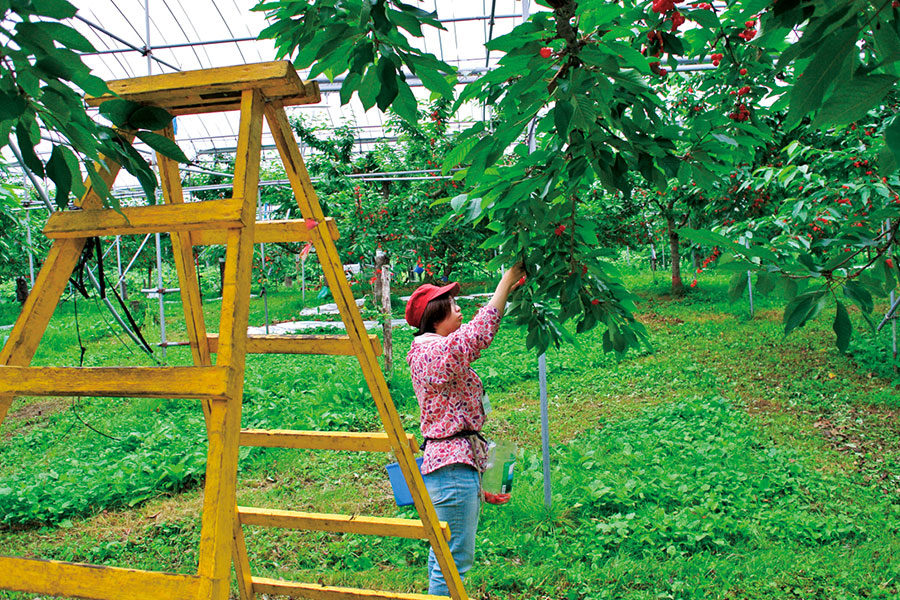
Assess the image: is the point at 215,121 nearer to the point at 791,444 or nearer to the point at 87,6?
the point at 87,6

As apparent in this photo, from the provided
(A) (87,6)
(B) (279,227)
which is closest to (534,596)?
(B) (279,227)

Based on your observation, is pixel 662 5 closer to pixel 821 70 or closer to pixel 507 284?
pixel 821 70

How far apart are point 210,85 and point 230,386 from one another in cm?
69

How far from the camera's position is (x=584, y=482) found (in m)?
3.68

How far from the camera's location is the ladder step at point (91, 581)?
93 centimetres

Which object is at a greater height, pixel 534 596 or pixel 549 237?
pixel 549 237

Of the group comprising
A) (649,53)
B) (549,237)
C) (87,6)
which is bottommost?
(549,237)

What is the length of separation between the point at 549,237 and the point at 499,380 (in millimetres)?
4334

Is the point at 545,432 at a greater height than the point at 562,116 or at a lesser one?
lesser

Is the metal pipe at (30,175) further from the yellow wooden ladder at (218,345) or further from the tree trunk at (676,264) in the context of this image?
the tree trunk at (676,264)

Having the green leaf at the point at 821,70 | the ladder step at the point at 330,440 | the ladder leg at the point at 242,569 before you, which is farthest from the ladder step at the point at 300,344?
the green leaf at the point at 821,70

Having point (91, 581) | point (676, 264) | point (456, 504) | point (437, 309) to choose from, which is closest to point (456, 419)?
point (456, 504)

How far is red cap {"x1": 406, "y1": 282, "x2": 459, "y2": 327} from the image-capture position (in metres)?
2.31

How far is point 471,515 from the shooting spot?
2.12 metres
